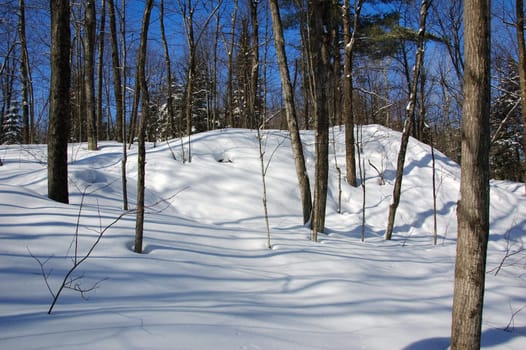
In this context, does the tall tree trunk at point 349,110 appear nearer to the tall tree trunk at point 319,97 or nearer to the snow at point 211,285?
the tall tree trunk at point 319,97

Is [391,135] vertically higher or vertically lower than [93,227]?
higher

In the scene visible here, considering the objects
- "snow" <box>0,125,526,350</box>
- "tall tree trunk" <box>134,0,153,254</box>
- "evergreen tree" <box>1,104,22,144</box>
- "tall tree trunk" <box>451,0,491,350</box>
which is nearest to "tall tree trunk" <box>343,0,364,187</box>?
"snow" <box>0,125,526,350</box>

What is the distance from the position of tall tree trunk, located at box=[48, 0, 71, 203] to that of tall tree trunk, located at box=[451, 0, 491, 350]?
5.83 m

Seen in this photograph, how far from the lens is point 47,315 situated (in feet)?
7.06

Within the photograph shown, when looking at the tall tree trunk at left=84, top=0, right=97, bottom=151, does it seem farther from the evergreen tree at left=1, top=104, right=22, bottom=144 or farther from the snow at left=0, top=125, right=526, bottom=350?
the evergreen tree at left=1, top=104, right=22, bottom=144

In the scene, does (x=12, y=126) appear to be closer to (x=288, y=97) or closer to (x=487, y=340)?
(x=288, y=97)

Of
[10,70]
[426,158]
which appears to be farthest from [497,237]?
[10,70]

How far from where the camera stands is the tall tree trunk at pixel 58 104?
5188 millimetres

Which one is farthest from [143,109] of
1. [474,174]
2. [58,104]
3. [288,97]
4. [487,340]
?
[487,340]

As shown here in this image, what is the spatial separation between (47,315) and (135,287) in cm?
87

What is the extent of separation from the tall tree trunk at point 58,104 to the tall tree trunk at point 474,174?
5832mm

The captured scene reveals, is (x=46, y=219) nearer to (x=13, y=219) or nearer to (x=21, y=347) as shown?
(x=13, y=219)

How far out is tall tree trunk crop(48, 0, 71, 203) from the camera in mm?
5188

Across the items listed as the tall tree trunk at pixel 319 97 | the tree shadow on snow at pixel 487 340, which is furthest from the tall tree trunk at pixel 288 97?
the tree shadow on snow at pixel 487 340
